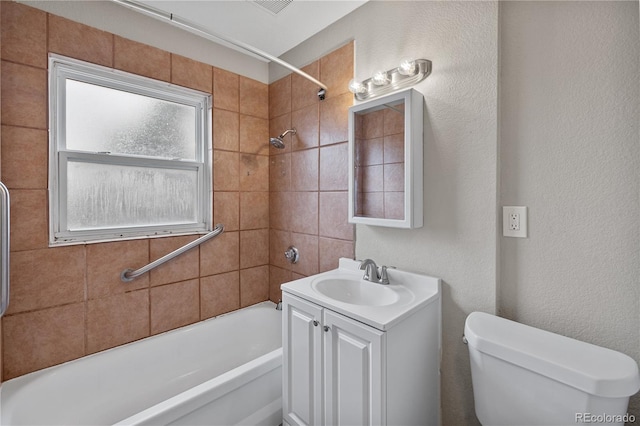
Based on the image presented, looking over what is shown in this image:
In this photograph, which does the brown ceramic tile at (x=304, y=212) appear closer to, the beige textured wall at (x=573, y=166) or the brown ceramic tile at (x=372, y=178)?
the brown ceramic tile at (x=372, y=178)

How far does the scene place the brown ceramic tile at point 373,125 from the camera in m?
1.51

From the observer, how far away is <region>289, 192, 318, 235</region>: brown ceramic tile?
198 centimetres

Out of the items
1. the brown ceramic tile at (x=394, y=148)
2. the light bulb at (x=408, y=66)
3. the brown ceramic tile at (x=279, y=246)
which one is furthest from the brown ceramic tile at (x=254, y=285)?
the light bulb at (x=408, y=66)

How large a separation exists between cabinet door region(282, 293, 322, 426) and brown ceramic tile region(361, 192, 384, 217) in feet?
1.94

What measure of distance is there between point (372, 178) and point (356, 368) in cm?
93

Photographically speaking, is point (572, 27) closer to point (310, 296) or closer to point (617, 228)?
point (617, 228)

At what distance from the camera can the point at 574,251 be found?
104 cm

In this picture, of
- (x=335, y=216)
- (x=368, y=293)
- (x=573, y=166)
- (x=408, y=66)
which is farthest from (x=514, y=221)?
(x=335, y=216)

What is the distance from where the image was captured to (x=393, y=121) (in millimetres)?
1453

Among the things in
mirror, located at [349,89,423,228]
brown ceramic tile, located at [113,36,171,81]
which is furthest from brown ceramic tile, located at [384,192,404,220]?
brown ceramic tile, located at [113,36,171,81]

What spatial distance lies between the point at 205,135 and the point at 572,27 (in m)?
2.04

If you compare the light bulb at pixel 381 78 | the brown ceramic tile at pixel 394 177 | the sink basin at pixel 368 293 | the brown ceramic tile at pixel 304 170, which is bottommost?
the sink basin at pixel 368 293

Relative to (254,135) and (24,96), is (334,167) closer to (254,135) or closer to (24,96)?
(254,135)

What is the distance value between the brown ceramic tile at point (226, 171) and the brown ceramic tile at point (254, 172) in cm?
4
